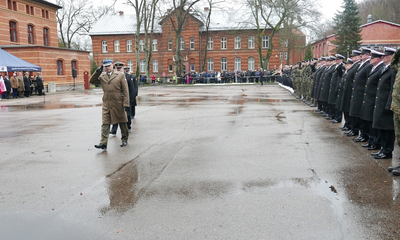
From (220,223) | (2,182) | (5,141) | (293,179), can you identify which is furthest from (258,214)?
(5,141)

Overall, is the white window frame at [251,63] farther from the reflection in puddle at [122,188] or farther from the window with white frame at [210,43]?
the reflection in puddle at [122,188]

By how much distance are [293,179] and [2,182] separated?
4.51 m

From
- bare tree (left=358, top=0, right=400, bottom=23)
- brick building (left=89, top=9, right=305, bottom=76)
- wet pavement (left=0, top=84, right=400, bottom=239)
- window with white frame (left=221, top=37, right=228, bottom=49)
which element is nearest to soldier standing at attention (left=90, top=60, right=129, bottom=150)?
wet pavement (left=0, top=84, right=400, bottom=239)

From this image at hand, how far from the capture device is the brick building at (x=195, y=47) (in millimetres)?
65688

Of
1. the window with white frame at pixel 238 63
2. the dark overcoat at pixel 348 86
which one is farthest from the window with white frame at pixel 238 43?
the dark overcoat at pixel 348 86

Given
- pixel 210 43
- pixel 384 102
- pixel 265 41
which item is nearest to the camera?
pixel 384 102

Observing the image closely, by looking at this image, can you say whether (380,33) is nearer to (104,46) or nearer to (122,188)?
(104,46)

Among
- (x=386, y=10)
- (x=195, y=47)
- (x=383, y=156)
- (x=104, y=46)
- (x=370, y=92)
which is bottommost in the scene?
(x=383, y=156)

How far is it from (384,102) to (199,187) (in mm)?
3572

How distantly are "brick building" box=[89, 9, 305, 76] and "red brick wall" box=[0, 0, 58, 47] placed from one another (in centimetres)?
2127

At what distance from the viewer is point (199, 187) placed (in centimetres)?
561

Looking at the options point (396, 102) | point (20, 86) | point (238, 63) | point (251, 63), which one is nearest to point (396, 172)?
point (396, 102)

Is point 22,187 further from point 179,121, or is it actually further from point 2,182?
point 179,121

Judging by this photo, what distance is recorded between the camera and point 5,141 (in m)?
9.88
